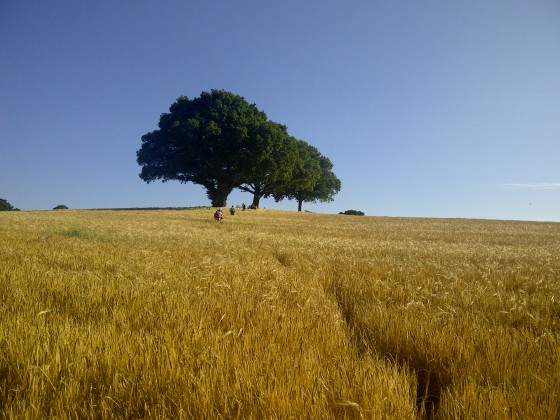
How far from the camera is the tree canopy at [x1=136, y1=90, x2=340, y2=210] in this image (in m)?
45.5

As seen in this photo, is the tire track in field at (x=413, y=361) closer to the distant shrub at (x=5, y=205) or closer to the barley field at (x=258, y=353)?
the barley field at (x=258, y=353)

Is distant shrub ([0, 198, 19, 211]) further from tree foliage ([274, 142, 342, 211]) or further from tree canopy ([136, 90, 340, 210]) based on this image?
tree foliage ([274, 142, 342, 211])

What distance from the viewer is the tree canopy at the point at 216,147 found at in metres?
45.5

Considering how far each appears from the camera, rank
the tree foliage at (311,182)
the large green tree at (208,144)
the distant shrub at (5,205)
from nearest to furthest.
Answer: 1. the large green tree at (208,144)
2. the distant shrub at (5,205)
3. the tree foliage at (311,182)

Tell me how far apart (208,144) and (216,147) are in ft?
3.97

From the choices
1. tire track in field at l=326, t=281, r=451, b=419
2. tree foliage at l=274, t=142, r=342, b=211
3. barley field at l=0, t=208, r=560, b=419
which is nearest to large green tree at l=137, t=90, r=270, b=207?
tree foliage at l=274, t=142, r=342, b=211

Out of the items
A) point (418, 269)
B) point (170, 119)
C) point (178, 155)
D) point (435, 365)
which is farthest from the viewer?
point (170, 119)

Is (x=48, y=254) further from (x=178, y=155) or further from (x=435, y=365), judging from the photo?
(x=178, y=155)

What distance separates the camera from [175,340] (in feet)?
8.79

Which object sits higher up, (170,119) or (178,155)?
(170,119)

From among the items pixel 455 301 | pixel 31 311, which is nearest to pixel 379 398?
pixel 31 311

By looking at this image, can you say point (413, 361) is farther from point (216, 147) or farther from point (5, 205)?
point (5, 205)

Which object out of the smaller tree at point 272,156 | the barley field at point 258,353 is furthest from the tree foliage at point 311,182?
the barley field at point 258,353

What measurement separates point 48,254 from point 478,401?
8.75 meters
